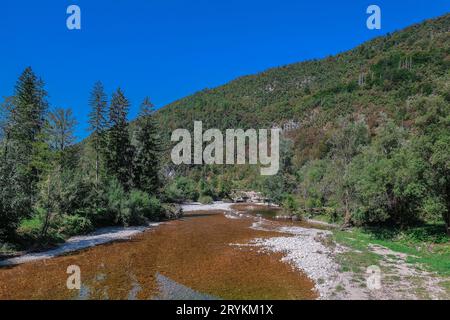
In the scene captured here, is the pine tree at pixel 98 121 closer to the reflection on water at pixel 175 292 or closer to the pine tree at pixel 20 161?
the pine tree at pixel 20 161

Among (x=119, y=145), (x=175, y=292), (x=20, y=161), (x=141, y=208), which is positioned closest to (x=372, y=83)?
(x=119, y=145)

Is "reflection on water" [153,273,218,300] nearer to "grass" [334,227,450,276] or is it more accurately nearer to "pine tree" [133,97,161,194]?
"grass" [334,227,450,276]

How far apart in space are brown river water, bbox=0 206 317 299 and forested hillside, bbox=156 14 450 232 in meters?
11.9

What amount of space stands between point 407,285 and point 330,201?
2745 cm

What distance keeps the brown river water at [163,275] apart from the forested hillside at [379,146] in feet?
38.9

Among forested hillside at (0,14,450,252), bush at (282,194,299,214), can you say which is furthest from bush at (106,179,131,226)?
bush at (282,194,299,214)

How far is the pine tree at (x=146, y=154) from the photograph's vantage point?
43875 mm

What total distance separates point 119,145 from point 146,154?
14.5ft

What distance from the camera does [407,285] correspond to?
12.8 meters

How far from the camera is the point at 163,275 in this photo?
15477mm

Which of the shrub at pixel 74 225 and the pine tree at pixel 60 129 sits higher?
the pine tree at pixel 60 129

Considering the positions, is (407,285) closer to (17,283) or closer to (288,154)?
(17,283)
